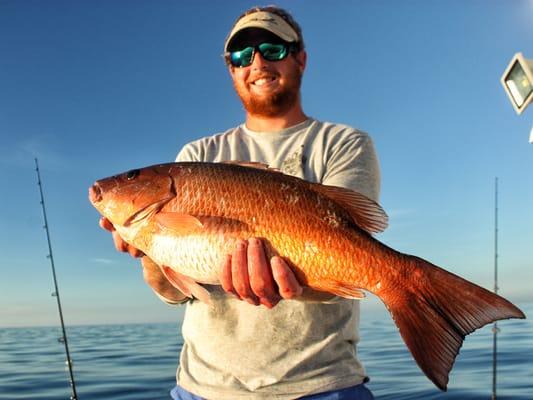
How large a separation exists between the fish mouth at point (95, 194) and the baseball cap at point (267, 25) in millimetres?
1430

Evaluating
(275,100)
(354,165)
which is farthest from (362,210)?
(275,100)

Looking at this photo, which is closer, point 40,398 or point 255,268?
point 255,268

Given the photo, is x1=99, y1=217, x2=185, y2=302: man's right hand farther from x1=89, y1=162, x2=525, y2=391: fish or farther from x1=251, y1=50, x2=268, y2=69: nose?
x1=251, y1=50, x2=268, y2=69: nose

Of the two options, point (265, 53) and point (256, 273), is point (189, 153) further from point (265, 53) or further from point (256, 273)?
point (256, 273)

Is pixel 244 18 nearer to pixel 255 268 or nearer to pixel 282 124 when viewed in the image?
pixel 282 124

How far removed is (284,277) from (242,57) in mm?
1893

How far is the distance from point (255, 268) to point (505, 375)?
1028 centimetres

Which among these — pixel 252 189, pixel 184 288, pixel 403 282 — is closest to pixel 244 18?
pixel 252 189

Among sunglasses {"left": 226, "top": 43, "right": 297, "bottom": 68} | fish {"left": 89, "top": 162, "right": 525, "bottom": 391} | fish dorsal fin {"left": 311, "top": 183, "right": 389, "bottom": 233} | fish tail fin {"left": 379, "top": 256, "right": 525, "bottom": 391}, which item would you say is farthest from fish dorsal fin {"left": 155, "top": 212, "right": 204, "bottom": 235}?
sunglasses {"left": 226, "top": 43, "right": 297, "bottom": 68}

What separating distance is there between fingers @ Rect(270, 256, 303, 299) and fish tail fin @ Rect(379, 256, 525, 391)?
1.46 feet

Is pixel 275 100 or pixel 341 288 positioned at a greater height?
pixel 275 100

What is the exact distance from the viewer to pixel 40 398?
1052 centimetres

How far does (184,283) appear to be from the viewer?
283 centimetres

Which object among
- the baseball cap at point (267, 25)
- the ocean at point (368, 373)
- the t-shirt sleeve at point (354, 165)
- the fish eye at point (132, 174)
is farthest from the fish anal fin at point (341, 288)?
the ocean at point (368, 373)
